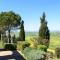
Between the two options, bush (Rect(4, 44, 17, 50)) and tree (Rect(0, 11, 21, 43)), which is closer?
bush (Rect(4, 44, 17, 50))

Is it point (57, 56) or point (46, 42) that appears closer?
point (57, 56)

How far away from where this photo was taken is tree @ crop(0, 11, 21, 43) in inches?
1538

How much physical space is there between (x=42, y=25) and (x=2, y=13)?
11.7 metres

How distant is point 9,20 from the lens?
39344 millimetres

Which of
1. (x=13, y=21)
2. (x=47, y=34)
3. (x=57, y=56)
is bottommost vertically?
(x=57, y=56)

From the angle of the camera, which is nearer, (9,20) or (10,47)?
(10,47)

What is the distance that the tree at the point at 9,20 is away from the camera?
39.1 meters

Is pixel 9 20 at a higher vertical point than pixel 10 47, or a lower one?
higher

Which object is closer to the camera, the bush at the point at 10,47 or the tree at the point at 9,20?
the bush at the point at 10,47

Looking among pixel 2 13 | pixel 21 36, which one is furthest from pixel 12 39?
pixel 2 13

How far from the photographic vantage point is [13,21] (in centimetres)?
3956

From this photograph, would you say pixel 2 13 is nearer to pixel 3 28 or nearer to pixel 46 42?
pixel 3 28

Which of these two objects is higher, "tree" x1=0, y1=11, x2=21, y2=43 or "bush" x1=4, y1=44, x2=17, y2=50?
"tree" x1=0, y1=11, x2=21, y2=43

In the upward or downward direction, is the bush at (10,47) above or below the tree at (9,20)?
below
